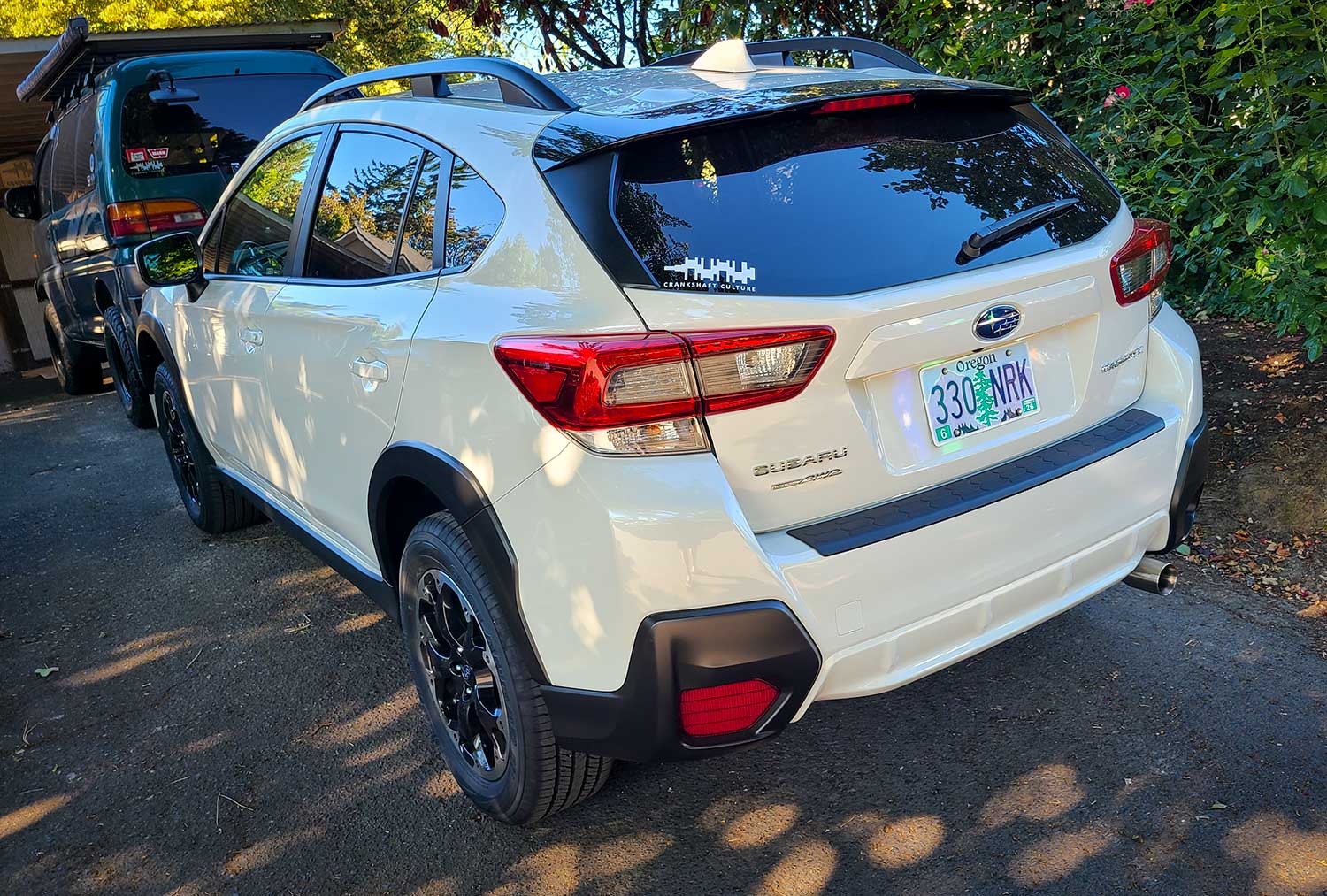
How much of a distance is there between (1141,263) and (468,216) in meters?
1.72

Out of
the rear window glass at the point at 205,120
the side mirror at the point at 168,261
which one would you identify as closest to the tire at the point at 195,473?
the side mirror at the point at 168,261

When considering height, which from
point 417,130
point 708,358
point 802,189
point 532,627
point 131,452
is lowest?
point 131,452

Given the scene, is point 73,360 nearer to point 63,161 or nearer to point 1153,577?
point 63,161

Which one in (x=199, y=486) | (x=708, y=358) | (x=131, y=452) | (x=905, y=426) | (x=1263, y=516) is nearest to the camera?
(x=708, y=358)

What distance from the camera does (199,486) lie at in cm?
487

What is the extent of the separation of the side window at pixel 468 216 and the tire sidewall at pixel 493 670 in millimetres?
696

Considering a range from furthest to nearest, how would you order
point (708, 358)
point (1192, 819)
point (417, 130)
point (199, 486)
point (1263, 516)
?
1. point (199, 486)
2. point (1263, 516)
3. point (417, 130)
4. point (1192, 819)
5. point (708, 358)

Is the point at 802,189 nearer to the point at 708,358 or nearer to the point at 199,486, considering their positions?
the point at 708,358

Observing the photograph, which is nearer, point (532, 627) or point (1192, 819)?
point (532, 627)

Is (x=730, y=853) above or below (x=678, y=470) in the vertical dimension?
below

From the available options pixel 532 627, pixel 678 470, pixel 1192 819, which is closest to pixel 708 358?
pixel 678 470

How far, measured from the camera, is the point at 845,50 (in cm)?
335

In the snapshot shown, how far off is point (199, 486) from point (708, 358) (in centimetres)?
358

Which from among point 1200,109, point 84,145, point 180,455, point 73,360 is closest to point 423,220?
point 180,455
